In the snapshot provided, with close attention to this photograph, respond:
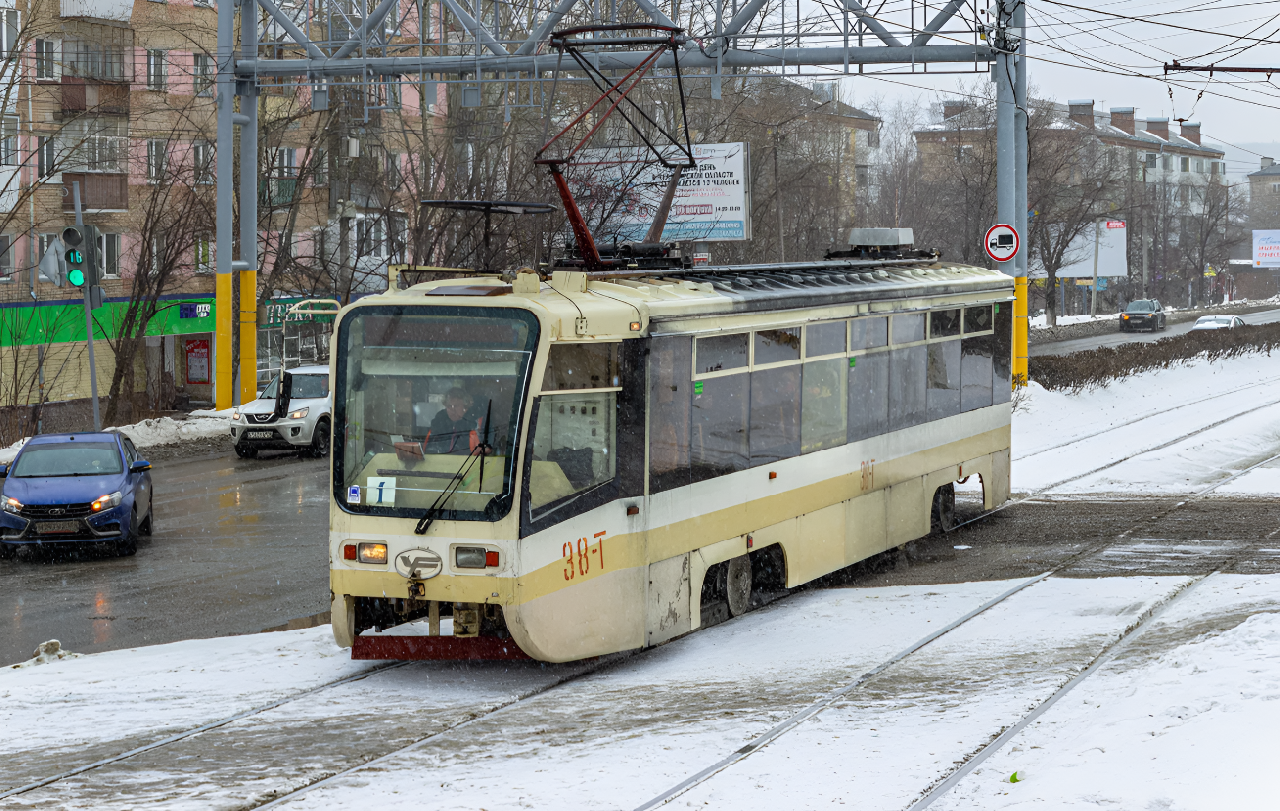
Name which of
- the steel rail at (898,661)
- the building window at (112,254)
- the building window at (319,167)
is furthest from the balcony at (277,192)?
the steel rail at (898,661)

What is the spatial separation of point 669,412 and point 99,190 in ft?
115

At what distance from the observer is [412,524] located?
9.21m

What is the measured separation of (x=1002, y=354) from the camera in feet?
56.0

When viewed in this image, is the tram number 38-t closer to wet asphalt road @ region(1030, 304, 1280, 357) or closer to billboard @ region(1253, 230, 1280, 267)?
wet asphalt road @ region(1030, 304, 1280, 357)

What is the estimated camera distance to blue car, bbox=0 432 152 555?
52.2 ft

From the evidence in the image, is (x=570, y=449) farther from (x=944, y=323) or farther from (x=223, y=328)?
(x=223, y=328)

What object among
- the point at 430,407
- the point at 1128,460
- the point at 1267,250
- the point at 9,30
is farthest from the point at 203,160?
the point at 1267,250

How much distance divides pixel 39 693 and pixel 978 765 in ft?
18.6

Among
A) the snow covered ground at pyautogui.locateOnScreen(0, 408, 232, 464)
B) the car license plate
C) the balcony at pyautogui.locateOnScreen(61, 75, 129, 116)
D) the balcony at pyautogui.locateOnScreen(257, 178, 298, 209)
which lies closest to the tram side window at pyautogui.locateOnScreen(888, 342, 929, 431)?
the car license plate

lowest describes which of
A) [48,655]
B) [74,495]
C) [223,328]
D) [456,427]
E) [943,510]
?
[48,655]

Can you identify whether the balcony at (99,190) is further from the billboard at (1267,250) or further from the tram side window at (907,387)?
the billboard at (1267,250)

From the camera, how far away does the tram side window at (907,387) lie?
13984mm

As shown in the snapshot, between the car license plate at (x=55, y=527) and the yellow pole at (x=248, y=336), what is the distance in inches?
517

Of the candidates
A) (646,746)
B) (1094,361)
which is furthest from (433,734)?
(1094,361)
